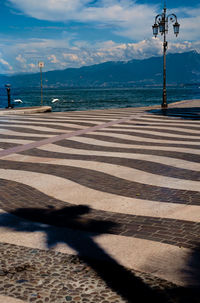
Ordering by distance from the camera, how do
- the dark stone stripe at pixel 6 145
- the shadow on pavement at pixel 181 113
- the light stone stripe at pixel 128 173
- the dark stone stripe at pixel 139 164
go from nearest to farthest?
the light stone stripe at pixel 128 173 → the dark stone stripe at pixel 139 164 → the dark stone stripe at pixel 6 145 → the shadow on pavement at pixel 181 113

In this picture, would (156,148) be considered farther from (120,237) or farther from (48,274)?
(48,274)

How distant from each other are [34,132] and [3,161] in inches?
195

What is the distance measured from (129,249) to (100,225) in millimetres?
806

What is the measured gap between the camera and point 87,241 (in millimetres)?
4348

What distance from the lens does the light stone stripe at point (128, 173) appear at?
6621mm

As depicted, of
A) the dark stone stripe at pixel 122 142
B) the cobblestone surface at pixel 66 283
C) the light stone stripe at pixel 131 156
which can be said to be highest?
the dark stone stripe at pixel 122 142

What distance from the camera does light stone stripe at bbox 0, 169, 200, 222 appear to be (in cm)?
526

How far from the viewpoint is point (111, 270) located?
3.67 metres

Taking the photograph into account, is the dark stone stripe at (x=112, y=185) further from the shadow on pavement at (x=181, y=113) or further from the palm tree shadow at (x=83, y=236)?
the shadow on pavement at (x=181, y=113)

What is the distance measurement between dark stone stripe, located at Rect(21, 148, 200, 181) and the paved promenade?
0.07ft

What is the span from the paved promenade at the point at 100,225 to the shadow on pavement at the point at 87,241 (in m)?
0.01

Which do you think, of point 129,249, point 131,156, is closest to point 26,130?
point 131,156

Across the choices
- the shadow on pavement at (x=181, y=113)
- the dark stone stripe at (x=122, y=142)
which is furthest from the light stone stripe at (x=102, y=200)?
the shadow on pavement at (x=181, y=113)

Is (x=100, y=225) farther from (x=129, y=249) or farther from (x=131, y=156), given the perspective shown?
(x=131, y=156)
